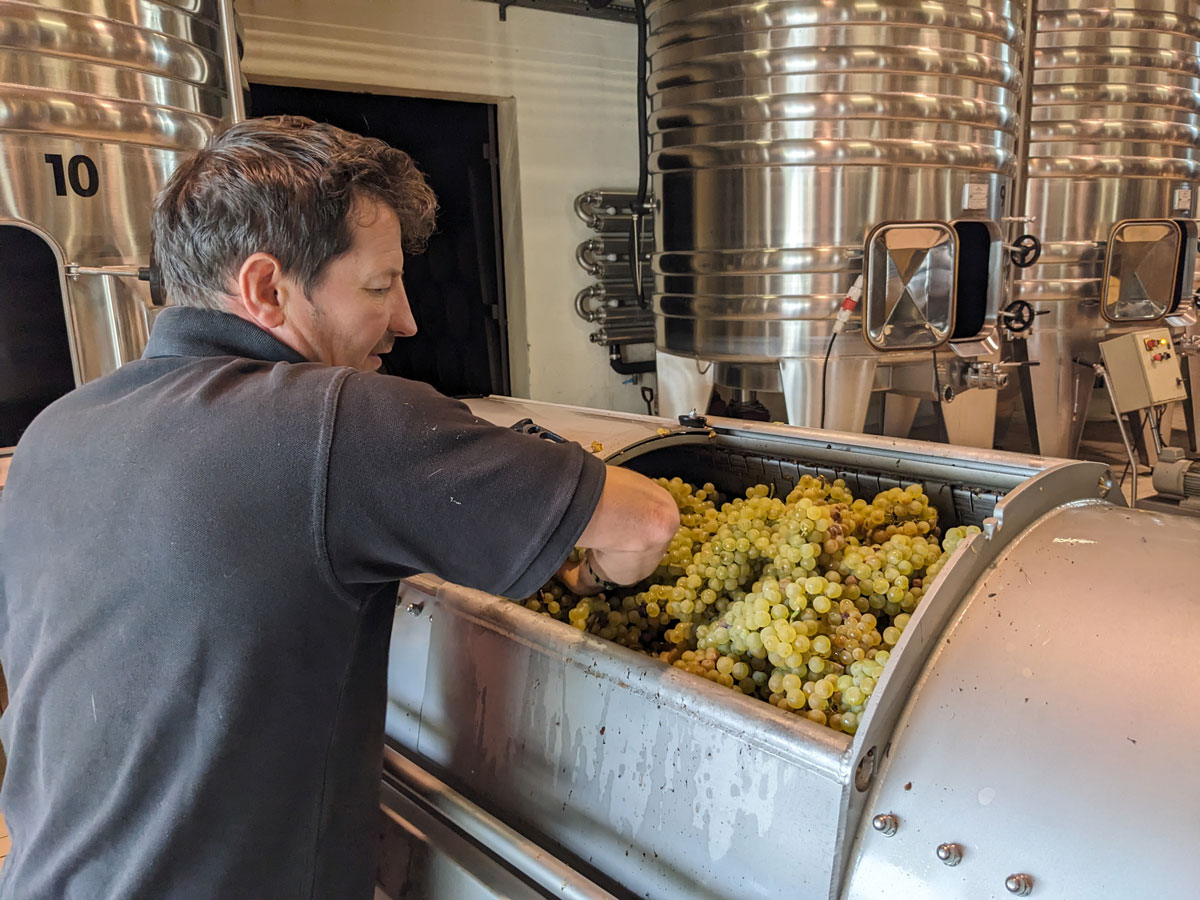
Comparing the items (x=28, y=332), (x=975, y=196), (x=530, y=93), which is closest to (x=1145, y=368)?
(x=975, y=196)

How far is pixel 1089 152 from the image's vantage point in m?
3.31

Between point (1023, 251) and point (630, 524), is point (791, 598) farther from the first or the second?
point (1023, 251)

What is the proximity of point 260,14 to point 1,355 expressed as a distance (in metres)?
1.58

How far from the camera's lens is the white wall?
9.57 ft

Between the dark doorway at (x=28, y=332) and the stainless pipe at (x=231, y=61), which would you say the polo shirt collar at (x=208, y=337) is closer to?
the dark doorway at (x=28, y=332)

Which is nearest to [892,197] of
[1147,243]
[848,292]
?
[848,292]

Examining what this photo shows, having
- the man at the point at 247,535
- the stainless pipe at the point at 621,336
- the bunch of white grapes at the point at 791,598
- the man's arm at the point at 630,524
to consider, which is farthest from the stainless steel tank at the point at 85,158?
the stainless pipe at the point at 621,336

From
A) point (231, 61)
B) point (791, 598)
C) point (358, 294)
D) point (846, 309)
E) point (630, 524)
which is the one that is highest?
point (231, 61)

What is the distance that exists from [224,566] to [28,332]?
1.40 m

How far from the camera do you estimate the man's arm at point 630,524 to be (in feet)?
2.59

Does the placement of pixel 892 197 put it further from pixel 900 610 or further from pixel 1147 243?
pixel 900 610

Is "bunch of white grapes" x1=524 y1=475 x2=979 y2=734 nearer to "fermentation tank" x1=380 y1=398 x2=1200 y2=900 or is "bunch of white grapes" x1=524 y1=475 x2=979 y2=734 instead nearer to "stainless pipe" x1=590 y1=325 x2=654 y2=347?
"fermentation tank" x1=380 y1=398 x2=1200 y2=900

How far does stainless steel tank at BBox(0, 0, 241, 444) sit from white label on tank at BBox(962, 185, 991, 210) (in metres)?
2.15

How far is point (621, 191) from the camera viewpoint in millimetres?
3660
